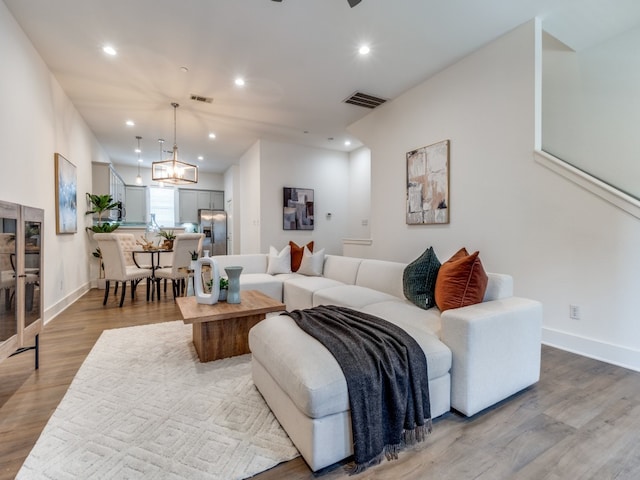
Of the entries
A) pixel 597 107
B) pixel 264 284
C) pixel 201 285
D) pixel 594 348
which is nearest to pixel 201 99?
pixel 264 284

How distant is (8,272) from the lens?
6.08ft

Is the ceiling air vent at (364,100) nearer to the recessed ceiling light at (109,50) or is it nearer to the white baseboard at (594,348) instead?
the recessed ceiling light at (109,50)

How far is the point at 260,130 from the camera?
18.3 ft

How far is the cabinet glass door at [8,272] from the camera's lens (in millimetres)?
1783

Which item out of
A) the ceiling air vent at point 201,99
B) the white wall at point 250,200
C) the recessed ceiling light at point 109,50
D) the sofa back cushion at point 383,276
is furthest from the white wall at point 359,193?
the recessed ceiling light at point 109,50

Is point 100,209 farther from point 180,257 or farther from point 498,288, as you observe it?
point 498,288

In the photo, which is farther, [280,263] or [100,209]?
[100,209]

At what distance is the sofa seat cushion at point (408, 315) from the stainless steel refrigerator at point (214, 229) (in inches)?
296

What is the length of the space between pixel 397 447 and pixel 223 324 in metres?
1.58

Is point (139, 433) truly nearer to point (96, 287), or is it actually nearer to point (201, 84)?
point (201, 84)

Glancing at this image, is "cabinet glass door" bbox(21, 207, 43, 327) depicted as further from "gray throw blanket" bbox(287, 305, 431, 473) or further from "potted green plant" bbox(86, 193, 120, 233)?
"potted green plant" bbox(86, 193, 120, 233)

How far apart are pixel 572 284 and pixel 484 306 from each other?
4.66 ft

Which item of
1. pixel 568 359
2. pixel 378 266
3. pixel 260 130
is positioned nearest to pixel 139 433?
pixel 378 266

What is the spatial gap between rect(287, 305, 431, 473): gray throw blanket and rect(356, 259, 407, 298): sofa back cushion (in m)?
1.33
